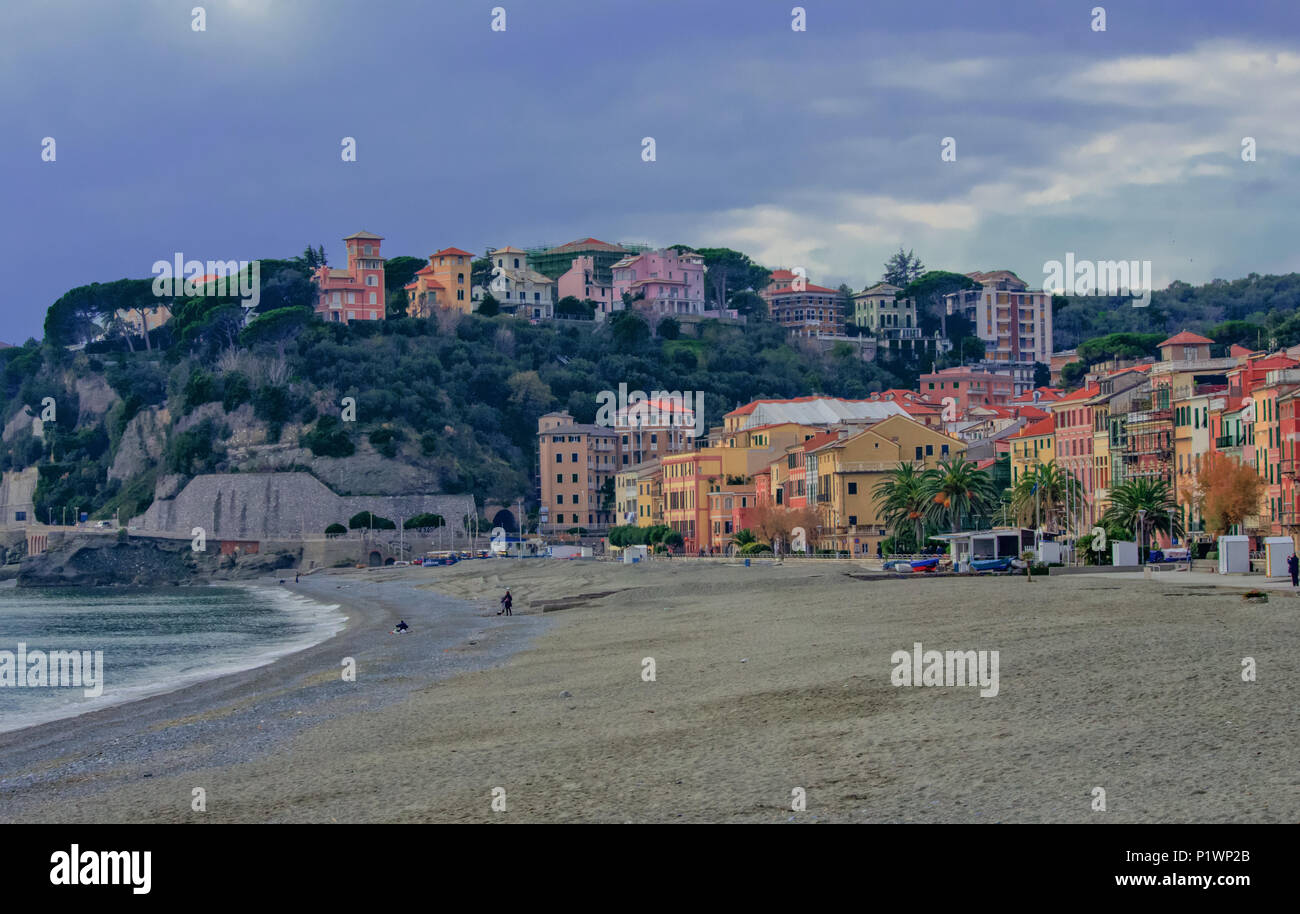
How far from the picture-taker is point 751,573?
66625mm

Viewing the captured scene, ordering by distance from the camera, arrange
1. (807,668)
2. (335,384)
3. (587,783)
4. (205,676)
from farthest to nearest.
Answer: (335,384)
(205,676)
(807,668)
(587,783)

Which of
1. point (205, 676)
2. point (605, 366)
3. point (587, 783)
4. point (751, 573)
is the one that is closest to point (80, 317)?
point (605, 366)

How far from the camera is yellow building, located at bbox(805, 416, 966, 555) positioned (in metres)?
91.2

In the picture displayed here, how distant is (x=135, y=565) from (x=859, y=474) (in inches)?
3139

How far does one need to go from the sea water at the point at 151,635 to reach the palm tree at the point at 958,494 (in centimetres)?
2924

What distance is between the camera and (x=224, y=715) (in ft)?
92.2

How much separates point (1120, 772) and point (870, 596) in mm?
27774

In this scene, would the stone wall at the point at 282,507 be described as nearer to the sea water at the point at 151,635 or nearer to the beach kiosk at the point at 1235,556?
the sea water at the point at 151,635

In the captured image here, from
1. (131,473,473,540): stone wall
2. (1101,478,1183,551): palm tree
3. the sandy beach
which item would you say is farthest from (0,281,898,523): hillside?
the sandy beach

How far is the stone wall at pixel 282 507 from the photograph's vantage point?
141875mm

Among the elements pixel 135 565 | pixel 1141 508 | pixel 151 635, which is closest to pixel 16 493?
pixel 135 565

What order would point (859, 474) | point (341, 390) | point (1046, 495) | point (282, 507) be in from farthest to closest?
point (341, 390)
point (282, 507)
point (859, 474)
point (1046, 495)

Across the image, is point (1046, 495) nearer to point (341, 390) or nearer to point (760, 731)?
point (760, 731)
